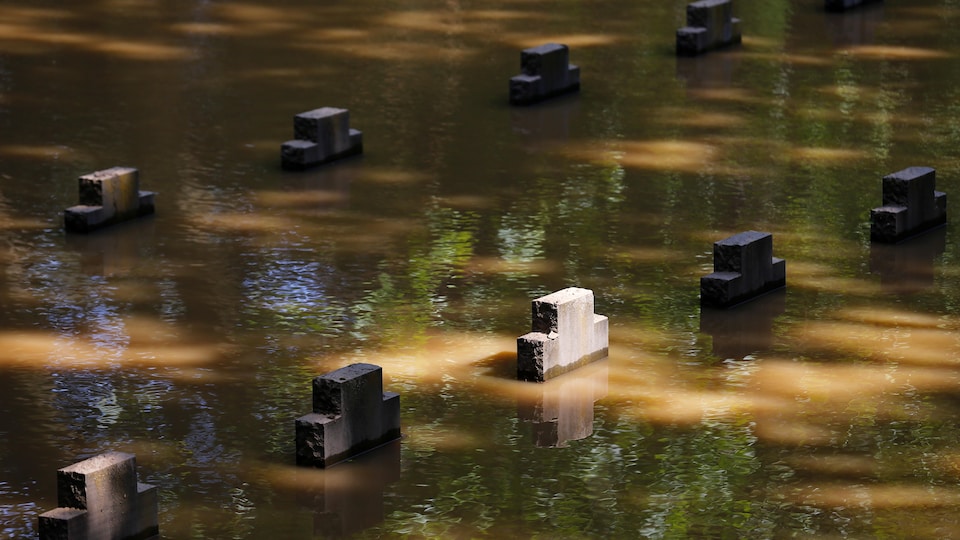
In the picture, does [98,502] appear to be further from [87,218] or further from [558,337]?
[87,218]

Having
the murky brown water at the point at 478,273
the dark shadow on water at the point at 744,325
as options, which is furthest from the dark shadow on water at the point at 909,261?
the dark shadow on water at the point at 744,325

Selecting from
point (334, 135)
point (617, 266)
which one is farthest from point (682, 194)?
point (334, 135)

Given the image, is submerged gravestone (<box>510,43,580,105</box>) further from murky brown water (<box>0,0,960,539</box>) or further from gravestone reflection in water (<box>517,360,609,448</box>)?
gravestone reflection in water (<box>517,360,609,448</box>)

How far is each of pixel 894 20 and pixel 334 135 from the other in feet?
21.0

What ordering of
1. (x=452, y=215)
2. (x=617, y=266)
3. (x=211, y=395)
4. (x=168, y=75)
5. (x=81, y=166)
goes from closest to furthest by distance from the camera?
(x=211, y=395)
(x=617, y=266)
(x=452, y=215)
(x=81, y=166)
(x=168, y=75)

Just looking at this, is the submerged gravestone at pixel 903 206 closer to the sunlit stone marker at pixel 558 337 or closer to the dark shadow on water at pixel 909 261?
the dark shadow on water at pixel 909 261

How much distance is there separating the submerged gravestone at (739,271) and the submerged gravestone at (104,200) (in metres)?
3.51

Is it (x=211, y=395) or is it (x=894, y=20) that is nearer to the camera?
(x=211, y=395)

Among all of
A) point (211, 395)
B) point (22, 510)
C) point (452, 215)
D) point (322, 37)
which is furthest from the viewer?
point (322, 37)

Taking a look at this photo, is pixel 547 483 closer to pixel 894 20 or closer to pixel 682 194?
pixel 682 194

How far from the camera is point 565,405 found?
7863 millimetres

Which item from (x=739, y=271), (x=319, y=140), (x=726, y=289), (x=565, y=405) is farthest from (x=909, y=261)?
(x=319, y=140)

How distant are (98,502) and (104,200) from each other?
4233mm

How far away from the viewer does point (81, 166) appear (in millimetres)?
11445
